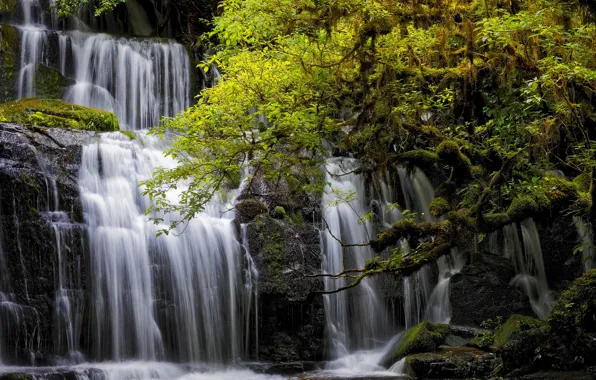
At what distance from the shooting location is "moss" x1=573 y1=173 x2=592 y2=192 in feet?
32.6

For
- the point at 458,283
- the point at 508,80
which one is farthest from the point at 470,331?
the point at 508,80

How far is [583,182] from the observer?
10.2 meters

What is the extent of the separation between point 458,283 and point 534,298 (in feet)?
7.13

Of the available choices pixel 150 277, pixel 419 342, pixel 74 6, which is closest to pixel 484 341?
pixel 419 342

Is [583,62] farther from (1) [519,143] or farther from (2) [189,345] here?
(2) [189,345]

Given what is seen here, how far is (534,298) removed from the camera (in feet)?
50.7

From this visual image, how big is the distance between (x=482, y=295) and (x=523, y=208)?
4.80 metres

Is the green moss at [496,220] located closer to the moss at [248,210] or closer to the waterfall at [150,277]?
the waterfall at [150,277]

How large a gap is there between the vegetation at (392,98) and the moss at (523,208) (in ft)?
0.06

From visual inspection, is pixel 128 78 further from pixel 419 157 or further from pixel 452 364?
pixel 452 364

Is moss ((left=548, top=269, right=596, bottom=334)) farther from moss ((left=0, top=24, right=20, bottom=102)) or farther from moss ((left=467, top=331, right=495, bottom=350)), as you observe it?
moss ((left=0, top=24, right=20, bottom=102))

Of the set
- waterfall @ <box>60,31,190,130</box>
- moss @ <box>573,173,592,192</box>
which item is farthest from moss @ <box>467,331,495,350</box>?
waterfall @ <box>60,31,190,130</box>

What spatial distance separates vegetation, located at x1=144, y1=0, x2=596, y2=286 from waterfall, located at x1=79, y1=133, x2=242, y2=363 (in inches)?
110

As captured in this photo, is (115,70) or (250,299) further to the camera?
(115,70)
